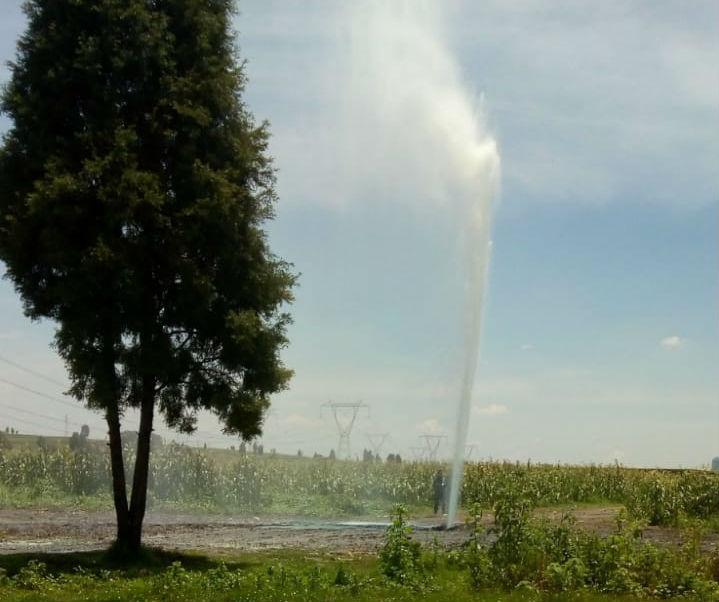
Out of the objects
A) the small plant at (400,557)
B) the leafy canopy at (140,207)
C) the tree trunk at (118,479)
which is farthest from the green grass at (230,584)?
the leafy canopy at (140,207)

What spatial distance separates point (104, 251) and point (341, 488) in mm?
29470

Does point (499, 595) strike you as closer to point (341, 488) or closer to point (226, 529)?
point (226, 529)

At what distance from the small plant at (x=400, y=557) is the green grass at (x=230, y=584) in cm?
25

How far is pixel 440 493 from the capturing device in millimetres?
39062

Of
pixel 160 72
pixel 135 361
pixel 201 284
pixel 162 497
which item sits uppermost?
pixel 160 72

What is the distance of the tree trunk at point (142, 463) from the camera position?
1966cm

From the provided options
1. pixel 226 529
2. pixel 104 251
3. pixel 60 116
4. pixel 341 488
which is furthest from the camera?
pixel 341 488

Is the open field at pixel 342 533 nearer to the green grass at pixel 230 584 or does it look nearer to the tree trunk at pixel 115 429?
the green grass at pixel 230 584

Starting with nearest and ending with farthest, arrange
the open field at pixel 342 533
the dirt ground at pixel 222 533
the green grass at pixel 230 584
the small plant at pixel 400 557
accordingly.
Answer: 1. the green grass at pixel 230 584
2. the open field at pixel 342 533
3. the small plant at pixel 400 557
4. the dirt ground at pixel 222 533

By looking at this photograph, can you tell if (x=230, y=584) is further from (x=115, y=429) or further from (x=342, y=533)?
(x=342, y=533)

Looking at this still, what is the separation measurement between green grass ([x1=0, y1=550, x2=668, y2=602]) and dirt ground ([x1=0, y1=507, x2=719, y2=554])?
13.4 feet

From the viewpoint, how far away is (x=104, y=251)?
58.5 feet

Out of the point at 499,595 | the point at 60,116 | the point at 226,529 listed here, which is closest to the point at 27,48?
the point at 60,116

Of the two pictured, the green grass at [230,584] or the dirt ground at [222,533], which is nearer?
the green grass at [230,584]
